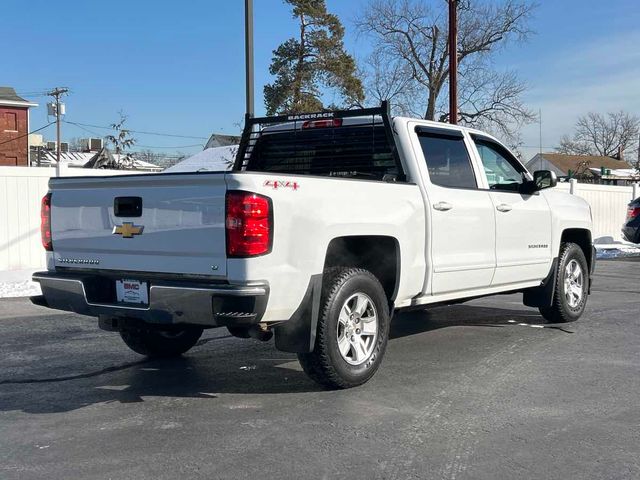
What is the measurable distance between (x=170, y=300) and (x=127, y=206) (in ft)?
2.57

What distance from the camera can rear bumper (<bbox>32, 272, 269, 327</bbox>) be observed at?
4414mm

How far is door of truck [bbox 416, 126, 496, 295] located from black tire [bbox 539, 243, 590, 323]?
1518 millimetres

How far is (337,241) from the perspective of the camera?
5.16 meters

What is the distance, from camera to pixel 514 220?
6.93 meters

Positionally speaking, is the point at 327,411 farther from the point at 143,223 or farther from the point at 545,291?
the point at 545,291

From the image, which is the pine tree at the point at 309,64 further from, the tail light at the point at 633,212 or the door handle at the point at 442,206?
the door handle at the point at 442,206

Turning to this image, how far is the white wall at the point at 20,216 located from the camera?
1209 centimetres

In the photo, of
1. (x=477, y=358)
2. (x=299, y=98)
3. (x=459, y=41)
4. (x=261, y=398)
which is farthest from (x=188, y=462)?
(x=459, y=41)

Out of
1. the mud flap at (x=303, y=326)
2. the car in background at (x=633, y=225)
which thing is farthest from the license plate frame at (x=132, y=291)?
the car in background at (x=633, y=225)

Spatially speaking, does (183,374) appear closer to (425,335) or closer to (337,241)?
(337,241)

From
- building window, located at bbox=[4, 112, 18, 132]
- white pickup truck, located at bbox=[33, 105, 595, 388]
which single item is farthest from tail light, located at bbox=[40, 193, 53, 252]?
building window, located at bbox=[4, 112, 18, 132]

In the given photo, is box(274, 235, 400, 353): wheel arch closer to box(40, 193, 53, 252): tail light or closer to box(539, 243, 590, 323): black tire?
box(40, 193, 53, 252): tail light

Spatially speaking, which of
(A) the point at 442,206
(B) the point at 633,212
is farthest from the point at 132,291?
(B) the point at 633,212

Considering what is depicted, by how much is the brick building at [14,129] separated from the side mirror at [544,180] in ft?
174
